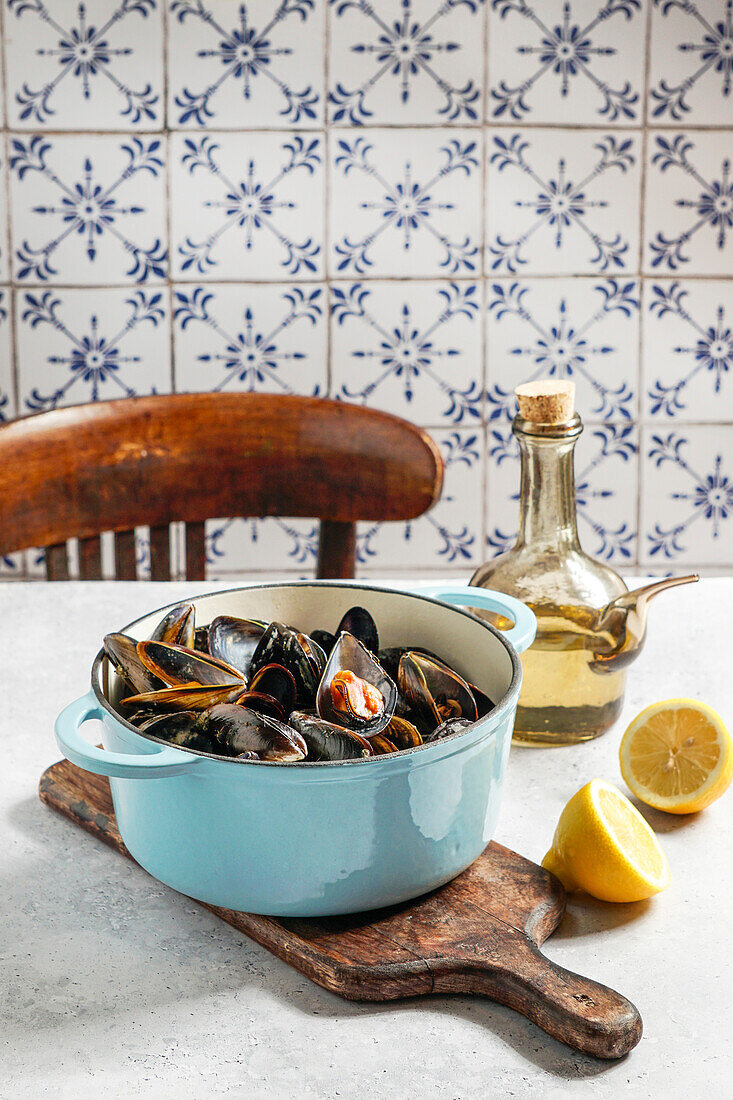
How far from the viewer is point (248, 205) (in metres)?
1.79

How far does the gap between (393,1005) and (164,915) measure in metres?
0.14

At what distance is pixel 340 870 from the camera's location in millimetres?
531

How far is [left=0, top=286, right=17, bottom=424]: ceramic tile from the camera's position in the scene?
1.82 m

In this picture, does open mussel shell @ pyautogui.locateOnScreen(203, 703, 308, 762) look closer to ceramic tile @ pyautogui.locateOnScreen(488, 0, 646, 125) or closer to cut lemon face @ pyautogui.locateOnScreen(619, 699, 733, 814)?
cut lemon face @ pyautogui.locateOnScreen(619, 699, 733, 814)

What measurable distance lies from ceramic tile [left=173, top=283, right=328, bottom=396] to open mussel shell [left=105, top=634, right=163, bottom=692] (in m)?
1.28

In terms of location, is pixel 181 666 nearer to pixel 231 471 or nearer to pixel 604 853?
pixel 604 853

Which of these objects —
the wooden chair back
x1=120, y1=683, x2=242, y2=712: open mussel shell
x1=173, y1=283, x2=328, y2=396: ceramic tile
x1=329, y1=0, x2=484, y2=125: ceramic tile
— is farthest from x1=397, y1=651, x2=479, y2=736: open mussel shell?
x1=329, y1=0, x2=484, y2=125: ceramic tile

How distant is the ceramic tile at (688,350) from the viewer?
6.06ft

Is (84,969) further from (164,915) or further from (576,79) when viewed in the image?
(576,79)

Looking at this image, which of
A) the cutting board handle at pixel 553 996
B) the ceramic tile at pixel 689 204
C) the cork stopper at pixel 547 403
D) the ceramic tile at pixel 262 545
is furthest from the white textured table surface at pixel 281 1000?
the ceramic tile at pixel 689 204

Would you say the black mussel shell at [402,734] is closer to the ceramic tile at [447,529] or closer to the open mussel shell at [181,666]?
the open mussel shell at [181,666]

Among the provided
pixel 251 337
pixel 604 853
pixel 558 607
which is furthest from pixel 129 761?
pixel 251 337

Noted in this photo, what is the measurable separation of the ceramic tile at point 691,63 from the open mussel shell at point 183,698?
154 centimetres

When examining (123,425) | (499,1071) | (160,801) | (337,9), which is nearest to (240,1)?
(337,9)
